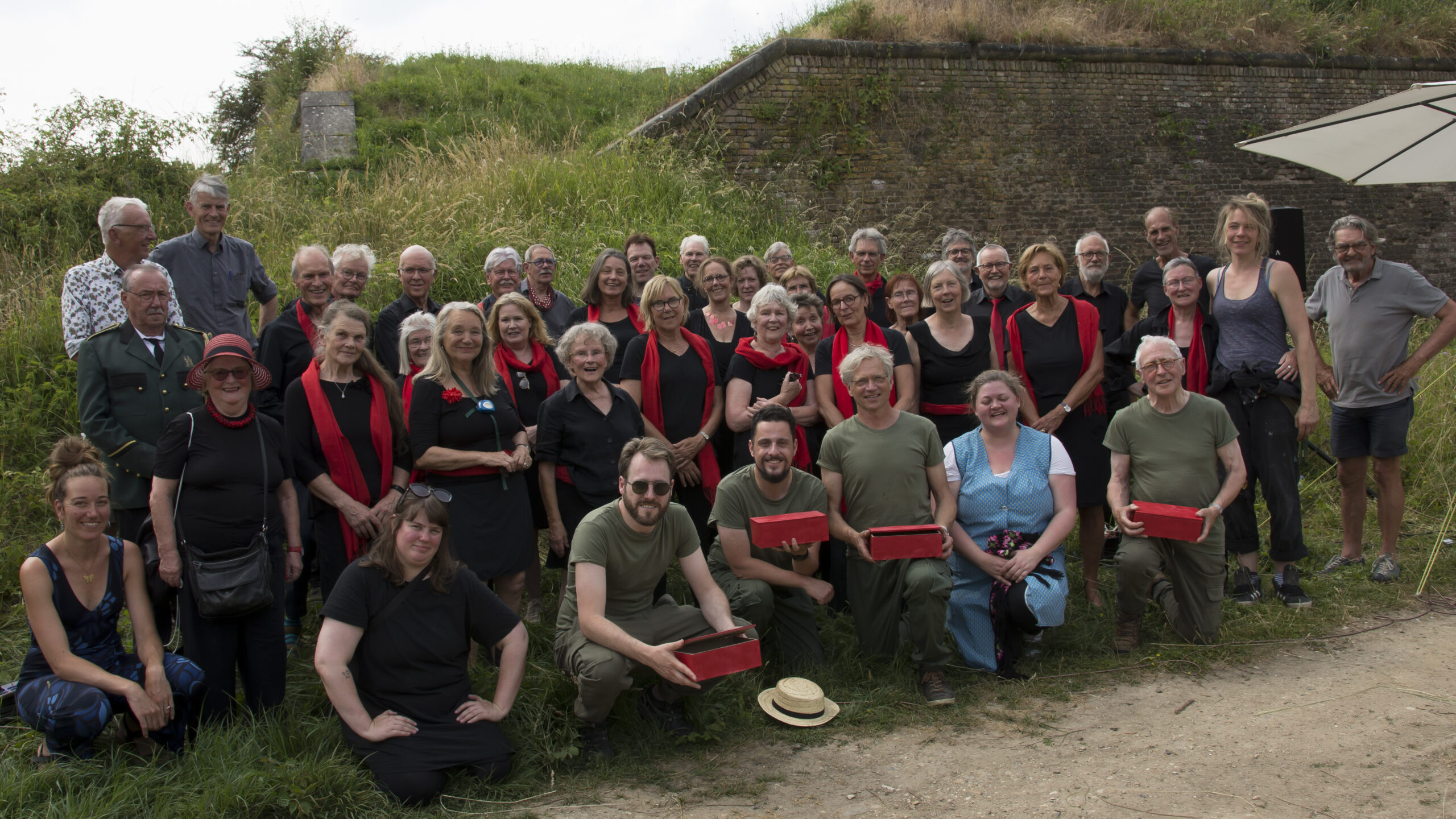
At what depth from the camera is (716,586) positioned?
4.13 m

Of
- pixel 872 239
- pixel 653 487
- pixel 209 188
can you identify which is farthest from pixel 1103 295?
pixel 209 188

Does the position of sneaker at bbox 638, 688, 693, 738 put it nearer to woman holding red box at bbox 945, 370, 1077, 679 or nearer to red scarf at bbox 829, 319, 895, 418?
woman holding red box at bbox 945, 370, 1077, 679

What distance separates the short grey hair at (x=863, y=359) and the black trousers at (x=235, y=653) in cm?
270

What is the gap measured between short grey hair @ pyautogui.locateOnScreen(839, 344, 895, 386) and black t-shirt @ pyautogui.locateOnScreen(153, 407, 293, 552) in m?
2.64

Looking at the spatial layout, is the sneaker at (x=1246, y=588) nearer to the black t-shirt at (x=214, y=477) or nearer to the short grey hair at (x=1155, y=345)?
the short grey hair at (x=1155, y=345)

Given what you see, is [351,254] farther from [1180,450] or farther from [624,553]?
[1180,450]

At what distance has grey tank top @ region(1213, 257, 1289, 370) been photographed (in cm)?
538

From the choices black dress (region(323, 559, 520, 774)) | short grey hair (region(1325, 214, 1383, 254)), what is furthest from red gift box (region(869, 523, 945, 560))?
short grey hair (region(1325, 214, 1383, 254))

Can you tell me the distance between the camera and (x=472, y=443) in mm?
4461

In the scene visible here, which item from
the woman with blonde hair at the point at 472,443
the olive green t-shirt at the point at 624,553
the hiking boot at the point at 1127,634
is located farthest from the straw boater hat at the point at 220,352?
the hiking boot at the point at 1127,634

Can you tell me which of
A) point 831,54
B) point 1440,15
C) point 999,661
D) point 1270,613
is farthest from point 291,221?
point 1440,15

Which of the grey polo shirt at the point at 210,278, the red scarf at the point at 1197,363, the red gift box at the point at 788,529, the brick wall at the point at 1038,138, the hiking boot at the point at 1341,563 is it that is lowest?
the hiking boot at the point at 1341,563

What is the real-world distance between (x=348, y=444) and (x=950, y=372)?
3218 millimetres

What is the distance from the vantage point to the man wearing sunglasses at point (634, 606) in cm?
378
